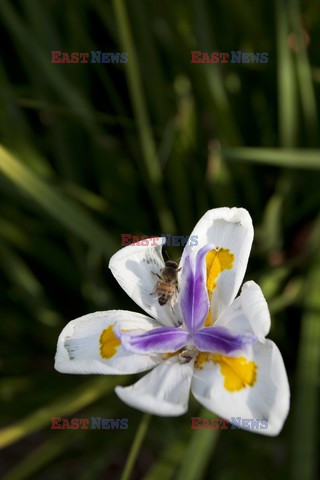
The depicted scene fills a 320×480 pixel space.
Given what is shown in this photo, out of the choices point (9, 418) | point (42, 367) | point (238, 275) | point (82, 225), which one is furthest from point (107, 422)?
point (238, 275)

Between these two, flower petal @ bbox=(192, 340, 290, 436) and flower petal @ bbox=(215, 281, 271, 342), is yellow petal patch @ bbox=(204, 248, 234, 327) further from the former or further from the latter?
flower petal @ bbox=(192, 340, 290, 436)

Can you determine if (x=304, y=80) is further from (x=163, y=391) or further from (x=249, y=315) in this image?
(x=163, y=391)

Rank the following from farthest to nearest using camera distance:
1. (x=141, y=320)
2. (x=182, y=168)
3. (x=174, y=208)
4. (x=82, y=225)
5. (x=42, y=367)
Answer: (x=42, y=367) < (x=174, y=208) < (x=182, y=168) < (x=82, y=225) < (x=141, y=320)

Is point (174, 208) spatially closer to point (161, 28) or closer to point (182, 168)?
point (182, 168)

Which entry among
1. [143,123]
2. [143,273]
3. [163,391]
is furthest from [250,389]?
[143,123]

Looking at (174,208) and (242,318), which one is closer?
(242,318)

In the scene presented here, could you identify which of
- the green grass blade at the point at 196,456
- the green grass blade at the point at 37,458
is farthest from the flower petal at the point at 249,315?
the green grass blade at the point at 37,458

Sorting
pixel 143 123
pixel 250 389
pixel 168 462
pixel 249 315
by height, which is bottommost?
pixel 168 462
